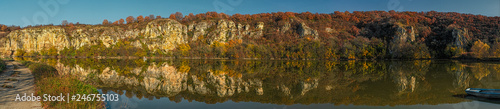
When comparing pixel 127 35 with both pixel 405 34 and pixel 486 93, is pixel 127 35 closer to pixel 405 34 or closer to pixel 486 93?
pixel 405 34

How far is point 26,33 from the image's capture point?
118438mm

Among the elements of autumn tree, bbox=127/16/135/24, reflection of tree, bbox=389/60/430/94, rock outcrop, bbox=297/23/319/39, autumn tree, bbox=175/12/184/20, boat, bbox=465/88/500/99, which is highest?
autumn tree, bbox=175/12/184/20

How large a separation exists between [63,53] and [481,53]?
521ft

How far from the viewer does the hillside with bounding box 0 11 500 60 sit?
87100mm

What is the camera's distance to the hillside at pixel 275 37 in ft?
286

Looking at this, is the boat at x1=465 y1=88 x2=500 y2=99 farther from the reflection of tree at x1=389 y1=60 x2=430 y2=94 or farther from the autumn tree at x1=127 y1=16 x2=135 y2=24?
the autumn tree at x1=127 y1=16 x2=135 y2=24

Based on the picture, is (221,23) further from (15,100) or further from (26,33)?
(15,100)

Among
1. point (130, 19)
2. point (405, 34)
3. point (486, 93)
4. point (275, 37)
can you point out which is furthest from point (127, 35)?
point (486, 93)

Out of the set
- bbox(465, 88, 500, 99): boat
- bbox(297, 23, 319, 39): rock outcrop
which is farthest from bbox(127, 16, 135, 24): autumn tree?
bbox(465, 88, 500, 99): boat

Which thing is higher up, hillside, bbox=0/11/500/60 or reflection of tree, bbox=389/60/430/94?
hillside, bbox=0/11/500/60

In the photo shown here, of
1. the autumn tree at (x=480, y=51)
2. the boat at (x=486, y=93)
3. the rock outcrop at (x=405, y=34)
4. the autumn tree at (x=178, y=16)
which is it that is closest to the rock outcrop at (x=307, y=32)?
the rock outcrop at (x=405, y=34)

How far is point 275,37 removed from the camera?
11888 cm

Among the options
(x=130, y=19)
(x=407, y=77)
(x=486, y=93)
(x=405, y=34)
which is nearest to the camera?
(x=486, y=93)

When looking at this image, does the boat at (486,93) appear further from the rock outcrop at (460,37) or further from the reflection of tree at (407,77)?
the rock outcrop at (460,37)
